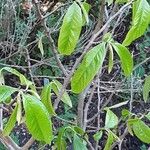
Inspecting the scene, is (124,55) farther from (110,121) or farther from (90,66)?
(110,121)

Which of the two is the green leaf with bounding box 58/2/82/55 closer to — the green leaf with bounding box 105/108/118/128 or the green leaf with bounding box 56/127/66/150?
the green leaf with bounding box 56/127/66/150

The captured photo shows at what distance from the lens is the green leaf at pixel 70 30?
2.31ft

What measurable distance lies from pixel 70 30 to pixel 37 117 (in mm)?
161

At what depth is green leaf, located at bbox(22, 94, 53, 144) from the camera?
68 cm

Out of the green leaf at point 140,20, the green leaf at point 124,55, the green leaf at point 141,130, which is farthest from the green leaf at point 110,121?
the green leaf at point 140,20

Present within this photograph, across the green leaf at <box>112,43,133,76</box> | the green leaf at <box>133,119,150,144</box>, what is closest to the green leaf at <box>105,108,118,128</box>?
the green leaf at <box>133,119,150,144</box>

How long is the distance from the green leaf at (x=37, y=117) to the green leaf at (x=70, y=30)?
110 millimetres

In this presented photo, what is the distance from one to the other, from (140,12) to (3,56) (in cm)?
211

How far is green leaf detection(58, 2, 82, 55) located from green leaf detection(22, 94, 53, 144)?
4.3 inches

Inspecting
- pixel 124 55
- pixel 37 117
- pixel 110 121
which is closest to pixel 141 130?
pixel 110 121

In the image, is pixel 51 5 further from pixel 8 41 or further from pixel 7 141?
pixel 7 141

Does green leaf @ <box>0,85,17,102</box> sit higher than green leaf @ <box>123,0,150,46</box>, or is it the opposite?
green leaf @ <box>123,0,150,46</box>

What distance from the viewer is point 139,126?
104 centimetres

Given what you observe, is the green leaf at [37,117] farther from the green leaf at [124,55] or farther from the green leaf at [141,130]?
the green leaf at [141,130]
